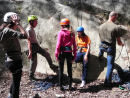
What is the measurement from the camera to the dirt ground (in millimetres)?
4977

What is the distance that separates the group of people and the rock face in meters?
0.35

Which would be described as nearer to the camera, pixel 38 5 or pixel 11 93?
pixel 11 93

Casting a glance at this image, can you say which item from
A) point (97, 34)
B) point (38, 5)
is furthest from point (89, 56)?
point (38, 5)

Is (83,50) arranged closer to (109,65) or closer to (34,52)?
(109,65)

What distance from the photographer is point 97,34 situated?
5781 millimetres

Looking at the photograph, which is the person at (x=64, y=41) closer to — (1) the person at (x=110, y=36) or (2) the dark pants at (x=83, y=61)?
(2) the dark pants at (x=83, y=61)

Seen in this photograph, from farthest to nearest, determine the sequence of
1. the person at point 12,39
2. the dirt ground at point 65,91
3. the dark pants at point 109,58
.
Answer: the dark pants at point 109,58 → the dirt ground at point 65,91 → the person at point 12,39

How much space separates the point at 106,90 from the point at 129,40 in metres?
1.61

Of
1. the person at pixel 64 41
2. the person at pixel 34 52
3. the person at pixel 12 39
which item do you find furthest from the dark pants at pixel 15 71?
the person at pixel 34 52

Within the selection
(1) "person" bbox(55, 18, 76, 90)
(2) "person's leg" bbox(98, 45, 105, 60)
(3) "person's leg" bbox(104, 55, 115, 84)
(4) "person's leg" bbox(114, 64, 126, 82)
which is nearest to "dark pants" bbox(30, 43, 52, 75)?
(1) "person" bbox(55, 18, 76, 90)

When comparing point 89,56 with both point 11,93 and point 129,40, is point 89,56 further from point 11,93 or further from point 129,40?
point 11,93

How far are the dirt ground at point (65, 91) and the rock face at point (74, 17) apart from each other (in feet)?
1.28

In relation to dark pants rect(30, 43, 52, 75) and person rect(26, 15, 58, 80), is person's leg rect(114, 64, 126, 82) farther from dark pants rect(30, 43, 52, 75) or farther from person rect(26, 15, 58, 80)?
dark pants rect(30, 43, 52, 75)

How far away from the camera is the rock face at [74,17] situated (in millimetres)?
5695
